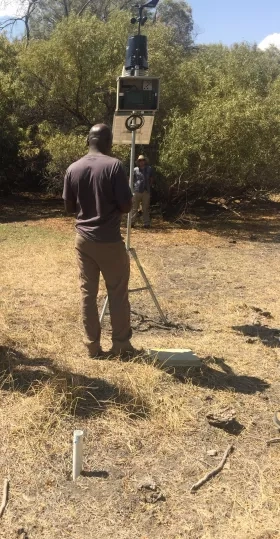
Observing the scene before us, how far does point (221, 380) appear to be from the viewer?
3.93 metres

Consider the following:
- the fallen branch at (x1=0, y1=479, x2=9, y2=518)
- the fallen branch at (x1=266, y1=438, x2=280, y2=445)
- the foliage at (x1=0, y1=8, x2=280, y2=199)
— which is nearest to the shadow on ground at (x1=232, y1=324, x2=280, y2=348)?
the fallen branch at (x1=266, y1=438, x2=280, y2=445)

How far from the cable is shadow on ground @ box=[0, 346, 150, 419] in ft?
7.15

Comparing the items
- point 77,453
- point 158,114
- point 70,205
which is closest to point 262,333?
point 70,205

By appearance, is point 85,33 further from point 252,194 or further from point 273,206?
point 273,206

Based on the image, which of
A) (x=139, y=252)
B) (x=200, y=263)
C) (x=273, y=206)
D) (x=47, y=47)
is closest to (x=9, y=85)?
(x=47, y=47)

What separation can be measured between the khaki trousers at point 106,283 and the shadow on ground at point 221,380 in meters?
0.55

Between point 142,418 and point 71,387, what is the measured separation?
548 millimetres

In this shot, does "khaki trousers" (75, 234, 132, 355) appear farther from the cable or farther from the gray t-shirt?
the cable

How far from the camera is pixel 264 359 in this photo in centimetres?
440

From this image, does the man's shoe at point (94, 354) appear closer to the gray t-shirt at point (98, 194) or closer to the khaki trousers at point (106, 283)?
the khaki trousers at point (106, 283)

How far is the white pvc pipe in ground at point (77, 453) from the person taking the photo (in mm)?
2635

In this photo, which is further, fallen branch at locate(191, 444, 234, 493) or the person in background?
the person in background

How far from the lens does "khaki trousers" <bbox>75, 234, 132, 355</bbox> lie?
12.6ft

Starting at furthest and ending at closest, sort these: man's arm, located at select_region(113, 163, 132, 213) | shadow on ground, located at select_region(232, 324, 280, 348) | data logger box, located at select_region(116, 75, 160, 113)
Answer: shadow on ground, located at select_region(232, 324, 280, 348) → data logger box, located at select_region(116, 75, 160, 113) → man's arm, located at select_region(113, 163, 132, 213)
